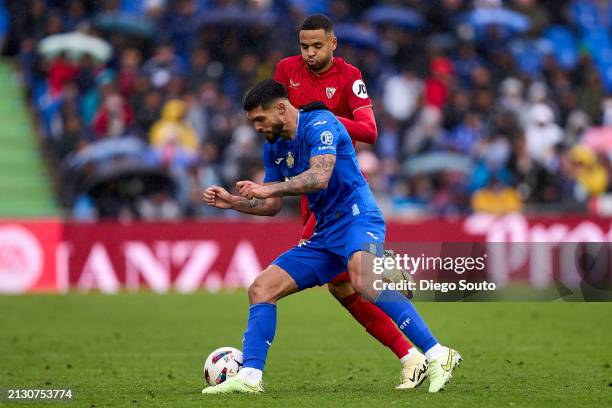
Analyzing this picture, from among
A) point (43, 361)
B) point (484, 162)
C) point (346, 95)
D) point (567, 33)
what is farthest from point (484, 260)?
point (567, 33)

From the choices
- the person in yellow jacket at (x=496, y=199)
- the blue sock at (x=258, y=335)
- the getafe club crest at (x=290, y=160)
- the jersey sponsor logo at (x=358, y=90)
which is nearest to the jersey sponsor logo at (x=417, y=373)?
the blue sock at (x=258, y=335)

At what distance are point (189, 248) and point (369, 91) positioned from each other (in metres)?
5.65

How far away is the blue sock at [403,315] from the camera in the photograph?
8.54m

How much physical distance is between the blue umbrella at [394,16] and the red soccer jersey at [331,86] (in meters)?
16.2

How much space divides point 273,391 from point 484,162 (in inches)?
551

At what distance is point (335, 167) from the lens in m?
8.61

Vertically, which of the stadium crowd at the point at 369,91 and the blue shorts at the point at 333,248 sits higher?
the stadium crowd at the point at 369,91

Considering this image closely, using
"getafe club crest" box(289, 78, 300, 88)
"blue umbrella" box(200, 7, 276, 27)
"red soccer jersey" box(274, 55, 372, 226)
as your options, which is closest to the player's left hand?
"red soccer jersey" box(274, 55, 372, 226)

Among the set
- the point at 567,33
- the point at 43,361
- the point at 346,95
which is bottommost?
the point at 43,361

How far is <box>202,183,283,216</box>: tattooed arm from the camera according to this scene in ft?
27.3

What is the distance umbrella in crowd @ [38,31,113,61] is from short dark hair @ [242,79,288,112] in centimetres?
1555

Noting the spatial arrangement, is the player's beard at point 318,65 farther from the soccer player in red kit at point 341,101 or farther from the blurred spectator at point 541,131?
the blurred spectator at point 541,131

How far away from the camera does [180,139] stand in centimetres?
2227

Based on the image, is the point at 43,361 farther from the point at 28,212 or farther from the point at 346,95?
the point at 28,212
